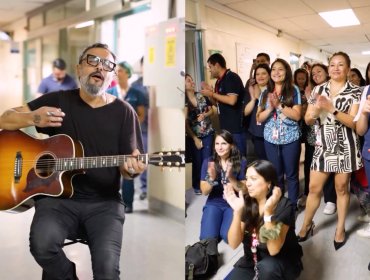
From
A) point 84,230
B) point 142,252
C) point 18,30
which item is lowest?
point 142,252

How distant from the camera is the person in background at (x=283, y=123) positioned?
3.87 feet

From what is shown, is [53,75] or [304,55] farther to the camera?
[53,75]

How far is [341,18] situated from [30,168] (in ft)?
4.36

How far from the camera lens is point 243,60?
125 centimetres

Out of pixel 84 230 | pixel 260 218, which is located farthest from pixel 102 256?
pixel 260 218

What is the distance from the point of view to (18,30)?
1583 mm

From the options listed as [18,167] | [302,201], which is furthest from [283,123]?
[18,167]

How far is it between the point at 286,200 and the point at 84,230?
34.7 inches

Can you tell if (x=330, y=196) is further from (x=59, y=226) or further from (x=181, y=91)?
(x=59, y=226)

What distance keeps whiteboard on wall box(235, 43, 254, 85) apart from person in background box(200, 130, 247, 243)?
0.72ft

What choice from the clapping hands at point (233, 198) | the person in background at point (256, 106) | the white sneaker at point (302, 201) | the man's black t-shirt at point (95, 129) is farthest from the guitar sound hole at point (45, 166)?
the white sneaker at point (302, 201)

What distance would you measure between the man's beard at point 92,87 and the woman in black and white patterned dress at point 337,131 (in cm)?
82

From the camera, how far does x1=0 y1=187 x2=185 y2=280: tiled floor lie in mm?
1588

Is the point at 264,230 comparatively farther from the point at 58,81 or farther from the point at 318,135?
the point at 58,81
